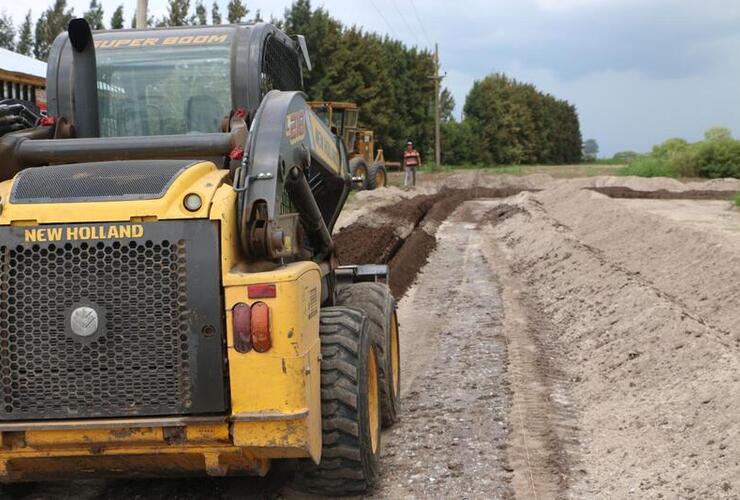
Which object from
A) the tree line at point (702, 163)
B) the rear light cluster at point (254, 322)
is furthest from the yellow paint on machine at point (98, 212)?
the tree line at point (702, 163)

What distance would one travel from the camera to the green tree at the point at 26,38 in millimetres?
50688

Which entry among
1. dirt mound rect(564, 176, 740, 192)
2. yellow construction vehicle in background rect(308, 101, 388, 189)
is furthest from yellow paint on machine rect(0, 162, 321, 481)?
dirt mound rect(564, 176, 740, 192)

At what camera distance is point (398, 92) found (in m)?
63.4

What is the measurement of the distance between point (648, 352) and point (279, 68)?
4218 millimetres

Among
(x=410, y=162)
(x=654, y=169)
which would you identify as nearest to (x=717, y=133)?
(x=654, y=169)

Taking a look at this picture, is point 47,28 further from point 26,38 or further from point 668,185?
point 668,185

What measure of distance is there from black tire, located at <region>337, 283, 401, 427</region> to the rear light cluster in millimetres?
1900

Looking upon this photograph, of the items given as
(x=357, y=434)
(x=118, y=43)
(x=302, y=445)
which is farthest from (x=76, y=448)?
(x=118, y=43)

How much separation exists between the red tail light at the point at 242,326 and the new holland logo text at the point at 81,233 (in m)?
0.60

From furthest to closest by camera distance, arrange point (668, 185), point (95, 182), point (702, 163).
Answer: point (702, 163), point (668, 185), point (95, 182)

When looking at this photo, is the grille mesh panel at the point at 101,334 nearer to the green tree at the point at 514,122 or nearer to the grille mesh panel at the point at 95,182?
the grille mesh panel at the point at 95,182

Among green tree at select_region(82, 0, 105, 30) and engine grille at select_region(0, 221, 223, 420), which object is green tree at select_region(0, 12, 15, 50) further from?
engine grille at select_region(0, 221, 223, 420)

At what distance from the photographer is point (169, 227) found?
403cm

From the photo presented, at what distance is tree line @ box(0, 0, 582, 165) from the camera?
170 ft
